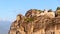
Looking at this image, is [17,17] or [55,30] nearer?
[55,30]

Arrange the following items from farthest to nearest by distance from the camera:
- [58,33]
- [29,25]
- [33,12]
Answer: [33,12]
[29,25]
[58,33]

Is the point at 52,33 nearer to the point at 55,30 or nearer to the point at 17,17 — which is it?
the point at 55,30

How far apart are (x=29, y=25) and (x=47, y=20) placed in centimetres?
549

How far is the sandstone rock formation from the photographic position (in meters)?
61.3

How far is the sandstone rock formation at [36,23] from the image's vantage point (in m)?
61.3

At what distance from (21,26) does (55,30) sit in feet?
41.1

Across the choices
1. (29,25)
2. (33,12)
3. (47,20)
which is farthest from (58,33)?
(33,12)

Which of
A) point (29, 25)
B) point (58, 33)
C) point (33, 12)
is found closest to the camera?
point (58, 33)

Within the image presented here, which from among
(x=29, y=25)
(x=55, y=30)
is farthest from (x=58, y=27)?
(x=29, y=25)

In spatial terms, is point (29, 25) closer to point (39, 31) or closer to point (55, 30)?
point (39, 31)

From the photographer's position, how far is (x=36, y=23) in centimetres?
6538

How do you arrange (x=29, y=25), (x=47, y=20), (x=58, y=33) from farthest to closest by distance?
(x=29, y=25) → (x=47, y=20) → (x=58, y=33)

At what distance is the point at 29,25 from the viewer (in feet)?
220

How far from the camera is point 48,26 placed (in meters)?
61.3
